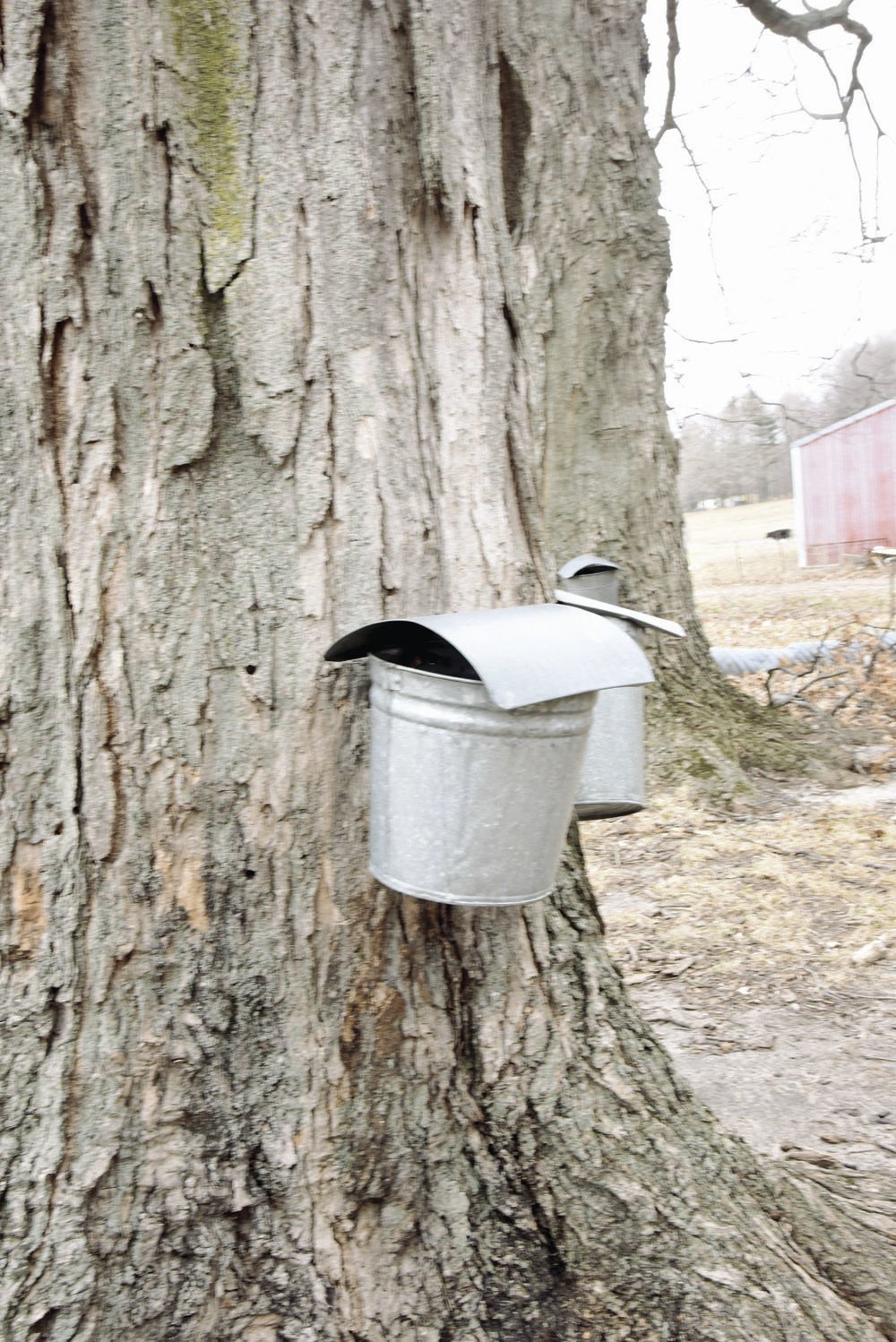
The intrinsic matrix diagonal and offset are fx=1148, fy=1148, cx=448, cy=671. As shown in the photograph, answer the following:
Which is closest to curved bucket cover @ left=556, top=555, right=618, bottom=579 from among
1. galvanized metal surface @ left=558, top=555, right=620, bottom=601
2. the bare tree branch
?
galvanized metal surface @ left=558, top=555, right=620, bottom=601

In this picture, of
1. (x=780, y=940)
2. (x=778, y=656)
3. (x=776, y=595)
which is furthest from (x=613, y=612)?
(x=776, y=595)

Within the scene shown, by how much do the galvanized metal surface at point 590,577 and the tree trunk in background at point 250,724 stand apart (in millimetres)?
2446

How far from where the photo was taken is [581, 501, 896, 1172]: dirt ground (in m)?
2.94

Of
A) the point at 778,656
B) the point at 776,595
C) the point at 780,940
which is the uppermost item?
the point at 778,656

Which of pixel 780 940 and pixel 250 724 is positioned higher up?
pixel 250 724

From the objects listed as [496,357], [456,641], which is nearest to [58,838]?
[456,641]

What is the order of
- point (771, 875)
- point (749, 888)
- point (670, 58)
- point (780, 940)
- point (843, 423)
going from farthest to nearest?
point (843, 423), point (670, 58), point (771, 875), point (749, 888), point (780, 940)

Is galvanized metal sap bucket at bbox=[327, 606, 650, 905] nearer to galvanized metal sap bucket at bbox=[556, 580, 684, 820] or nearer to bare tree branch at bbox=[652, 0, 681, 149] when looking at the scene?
galvanized metal sap bucket at bbox=[556, 580, 684, 820]

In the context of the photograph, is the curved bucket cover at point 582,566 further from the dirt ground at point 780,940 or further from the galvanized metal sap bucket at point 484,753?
the galvanized metal sap bucket at point 484,753

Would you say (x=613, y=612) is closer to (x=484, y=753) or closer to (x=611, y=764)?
(x=611, y=764)

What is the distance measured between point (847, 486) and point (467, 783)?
84.5ft

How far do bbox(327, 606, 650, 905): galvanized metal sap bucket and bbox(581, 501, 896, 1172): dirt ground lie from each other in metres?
1.52

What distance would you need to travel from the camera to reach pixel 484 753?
5.06 feet

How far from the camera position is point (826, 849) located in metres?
4.91
